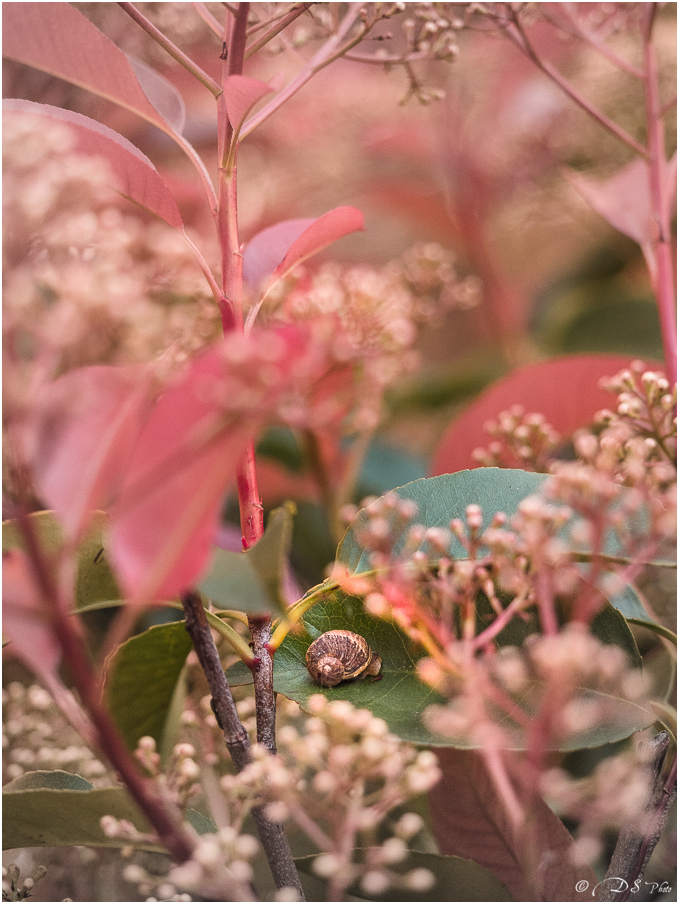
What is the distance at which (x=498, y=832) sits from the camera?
0.41 metres

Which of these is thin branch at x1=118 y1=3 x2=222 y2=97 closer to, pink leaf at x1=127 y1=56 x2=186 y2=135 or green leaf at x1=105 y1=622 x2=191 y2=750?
pink leaf at x1=127 y1=56 x2=186 y2=135

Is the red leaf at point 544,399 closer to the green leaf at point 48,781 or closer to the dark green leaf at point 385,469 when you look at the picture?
the dark green leaf at point 385,469

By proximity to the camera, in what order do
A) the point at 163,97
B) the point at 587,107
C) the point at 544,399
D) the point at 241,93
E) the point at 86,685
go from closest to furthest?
the point at 86,685, the point at 241,93, the point at 163,97, the point at 587,107, the point at 544,399

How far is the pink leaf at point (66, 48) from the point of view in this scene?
14.4 inches

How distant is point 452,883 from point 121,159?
1.42ft

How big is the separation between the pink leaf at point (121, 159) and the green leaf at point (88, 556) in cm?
18

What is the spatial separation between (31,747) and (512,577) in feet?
1.49

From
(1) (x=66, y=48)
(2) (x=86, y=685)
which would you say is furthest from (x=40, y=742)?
(1) (x=66, y=48)

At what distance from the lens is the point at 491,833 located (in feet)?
1.36

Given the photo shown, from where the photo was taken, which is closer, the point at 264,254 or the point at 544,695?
the point at 544,695

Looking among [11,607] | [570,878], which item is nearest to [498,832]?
[570,878]

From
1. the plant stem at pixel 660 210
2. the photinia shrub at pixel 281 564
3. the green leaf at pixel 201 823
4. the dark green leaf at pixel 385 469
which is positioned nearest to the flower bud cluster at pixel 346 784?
the photinia shrub at pixel 281 564

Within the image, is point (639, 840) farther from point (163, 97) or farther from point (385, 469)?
point (385, 469)

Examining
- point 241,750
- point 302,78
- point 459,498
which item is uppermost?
point 302,78
